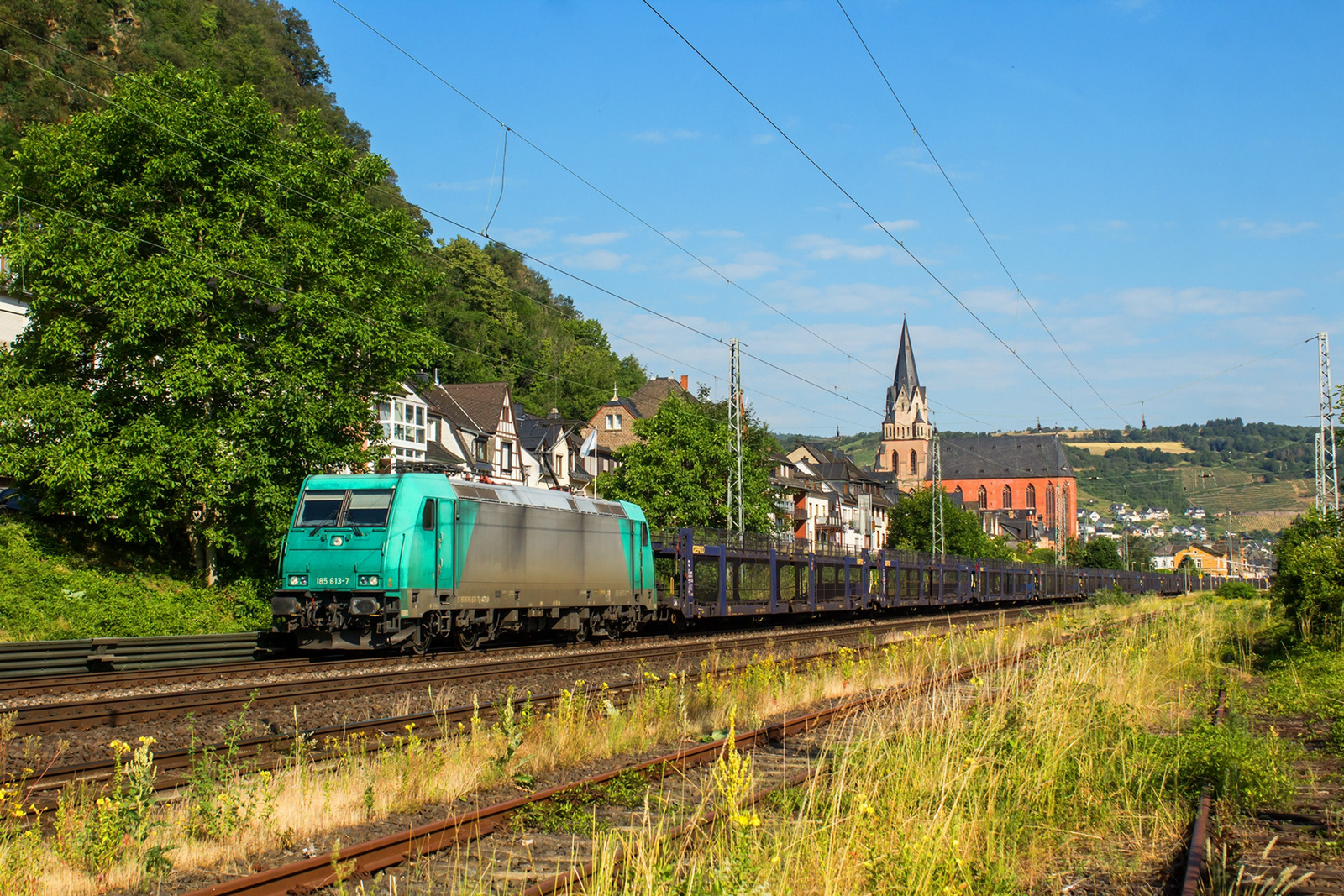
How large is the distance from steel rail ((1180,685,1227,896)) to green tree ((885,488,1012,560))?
Result: 7286cm

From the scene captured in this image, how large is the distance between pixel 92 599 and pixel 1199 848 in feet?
76.6

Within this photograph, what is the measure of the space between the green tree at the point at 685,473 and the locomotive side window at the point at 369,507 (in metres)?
28.9

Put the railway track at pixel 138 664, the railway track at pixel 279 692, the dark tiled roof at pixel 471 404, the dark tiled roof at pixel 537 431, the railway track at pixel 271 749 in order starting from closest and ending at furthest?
the railway track at pixel 271 749 < the railway track at pixel 279 692 < the railway track at pixel 138 664 < the dark tiled roof at pixel 471 404 < the dark tiled roof at pixel 537 431

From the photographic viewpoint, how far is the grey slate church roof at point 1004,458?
553 ft

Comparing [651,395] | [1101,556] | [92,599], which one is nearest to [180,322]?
[92,599]

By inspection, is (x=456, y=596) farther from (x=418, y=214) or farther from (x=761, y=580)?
(x=418, y=214)

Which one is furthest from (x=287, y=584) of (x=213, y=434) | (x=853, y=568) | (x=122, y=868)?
(x=853, y=568)

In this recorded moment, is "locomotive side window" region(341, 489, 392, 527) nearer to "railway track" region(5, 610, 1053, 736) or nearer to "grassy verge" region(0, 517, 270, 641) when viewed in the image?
"railway track" region(5, 610, 1053, 736)

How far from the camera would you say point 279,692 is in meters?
13.7

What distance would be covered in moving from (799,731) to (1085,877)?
17.5 feet

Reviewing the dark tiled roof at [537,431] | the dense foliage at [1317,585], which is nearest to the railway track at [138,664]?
the dense foliage at [1317,585]

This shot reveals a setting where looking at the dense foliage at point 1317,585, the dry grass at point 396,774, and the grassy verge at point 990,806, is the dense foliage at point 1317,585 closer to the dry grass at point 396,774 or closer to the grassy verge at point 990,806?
the dry grass at point 396,774

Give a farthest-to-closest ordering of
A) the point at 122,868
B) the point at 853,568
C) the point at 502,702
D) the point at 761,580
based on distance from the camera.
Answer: the point at 853,568 < the point at 761,580 < the point at 502,702 < the point at 122,868

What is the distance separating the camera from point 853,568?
38469 mm
